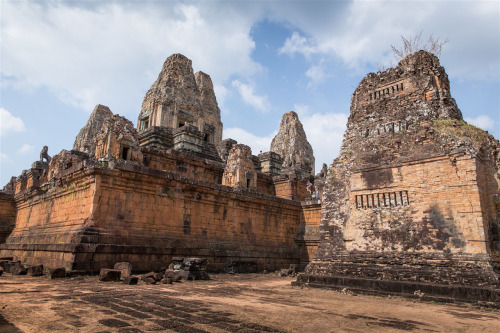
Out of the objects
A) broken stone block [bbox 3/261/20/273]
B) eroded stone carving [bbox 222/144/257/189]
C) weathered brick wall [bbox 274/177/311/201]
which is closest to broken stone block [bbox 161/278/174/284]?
broken stone block [bbox 3/261/20/273]

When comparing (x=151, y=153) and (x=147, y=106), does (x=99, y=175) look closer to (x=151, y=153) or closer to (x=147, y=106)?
(x=151, y=153)

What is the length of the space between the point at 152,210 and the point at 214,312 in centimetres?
714

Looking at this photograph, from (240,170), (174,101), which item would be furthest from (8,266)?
(174,101)

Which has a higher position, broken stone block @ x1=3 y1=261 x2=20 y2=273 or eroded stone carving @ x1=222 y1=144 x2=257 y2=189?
eroded stone carving @ x1=222 y1=144 x2=257 y2=189

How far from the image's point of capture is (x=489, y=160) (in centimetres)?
870

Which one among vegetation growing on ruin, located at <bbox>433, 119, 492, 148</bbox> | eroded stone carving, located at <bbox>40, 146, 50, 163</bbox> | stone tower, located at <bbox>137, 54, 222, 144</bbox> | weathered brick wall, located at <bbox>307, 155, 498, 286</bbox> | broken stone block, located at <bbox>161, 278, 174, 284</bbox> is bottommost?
broken stone block, located at <bbox>161, 278, 174, 284</bbox>

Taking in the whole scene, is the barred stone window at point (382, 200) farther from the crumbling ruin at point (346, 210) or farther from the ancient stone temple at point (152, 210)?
the ancient stone temple at point (152, 210)

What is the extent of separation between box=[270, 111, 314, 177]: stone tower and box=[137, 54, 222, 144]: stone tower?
61.4 ft

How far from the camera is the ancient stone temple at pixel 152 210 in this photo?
10.5 metres

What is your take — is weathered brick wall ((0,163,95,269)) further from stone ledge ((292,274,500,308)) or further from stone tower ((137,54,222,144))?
stone tower ((137,54,222,144))

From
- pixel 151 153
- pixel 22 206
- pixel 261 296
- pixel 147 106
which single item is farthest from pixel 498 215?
pixel 147 106

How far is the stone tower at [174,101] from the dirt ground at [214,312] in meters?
19.9

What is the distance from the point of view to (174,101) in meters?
26.9

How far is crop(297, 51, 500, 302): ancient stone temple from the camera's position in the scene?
7.51 metres
